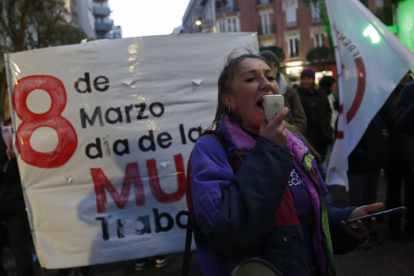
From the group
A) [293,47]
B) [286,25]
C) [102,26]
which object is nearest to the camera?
[293,47]

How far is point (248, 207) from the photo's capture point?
1279 millimetres

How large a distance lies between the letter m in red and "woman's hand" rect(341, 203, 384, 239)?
2226 mm

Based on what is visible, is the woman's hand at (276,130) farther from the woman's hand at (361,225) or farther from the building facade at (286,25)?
the building facade at (286,25)

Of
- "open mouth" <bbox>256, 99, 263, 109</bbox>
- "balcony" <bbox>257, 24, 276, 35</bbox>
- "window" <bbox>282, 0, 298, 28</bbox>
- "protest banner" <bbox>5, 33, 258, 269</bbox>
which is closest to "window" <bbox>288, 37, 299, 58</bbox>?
"window" <bbox>282, 0, 298, 28</bbox>

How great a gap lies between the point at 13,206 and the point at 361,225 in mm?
3147

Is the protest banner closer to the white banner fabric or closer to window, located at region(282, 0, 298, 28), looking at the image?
the white banner fabric

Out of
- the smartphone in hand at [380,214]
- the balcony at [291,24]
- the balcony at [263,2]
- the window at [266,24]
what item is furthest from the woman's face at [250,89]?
the balcony at [263,2]

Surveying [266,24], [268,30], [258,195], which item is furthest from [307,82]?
[266,24]

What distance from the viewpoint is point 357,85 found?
3738 mm

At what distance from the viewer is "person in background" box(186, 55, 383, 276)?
129 cm

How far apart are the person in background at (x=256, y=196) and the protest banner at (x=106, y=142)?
1940mm

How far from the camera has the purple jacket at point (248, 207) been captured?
1281 millimetres

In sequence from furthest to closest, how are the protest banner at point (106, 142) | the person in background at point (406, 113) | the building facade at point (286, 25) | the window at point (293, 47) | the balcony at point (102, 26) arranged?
the balcony at point (102, 26) < the window at point (293, 47) < the building facade at point (286, 25) < the person in background at point (406, 113) < the protest banner at point (106, 142)

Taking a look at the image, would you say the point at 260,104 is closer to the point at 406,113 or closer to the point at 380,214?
the point at 380,214
